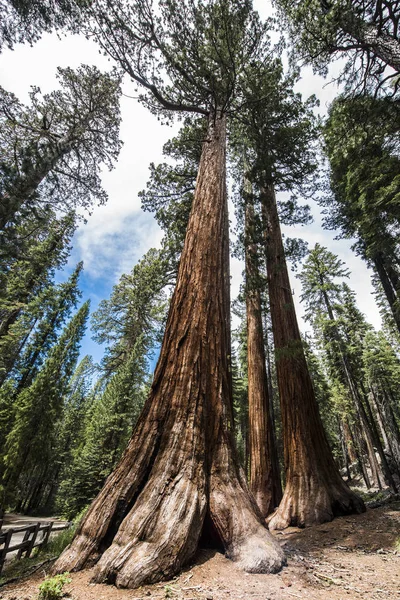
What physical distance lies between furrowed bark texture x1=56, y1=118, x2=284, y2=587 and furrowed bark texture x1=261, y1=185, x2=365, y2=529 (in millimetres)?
3151

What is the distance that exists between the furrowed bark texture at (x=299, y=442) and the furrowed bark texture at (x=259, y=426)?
105cm

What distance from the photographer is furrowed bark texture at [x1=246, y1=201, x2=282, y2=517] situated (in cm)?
701

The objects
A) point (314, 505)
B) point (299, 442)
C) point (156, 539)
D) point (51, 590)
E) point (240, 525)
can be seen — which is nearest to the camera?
point (51, 590)

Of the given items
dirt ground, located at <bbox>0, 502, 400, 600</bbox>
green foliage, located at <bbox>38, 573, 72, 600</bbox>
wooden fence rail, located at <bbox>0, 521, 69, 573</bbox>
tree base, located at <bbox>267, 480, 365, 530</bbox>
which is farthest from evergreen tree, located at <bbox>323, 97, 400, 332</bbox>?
wooden fence rail, located at <bbox>0, 521, 69, 573</bbox>

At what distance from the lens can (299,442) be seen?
5.55 metres

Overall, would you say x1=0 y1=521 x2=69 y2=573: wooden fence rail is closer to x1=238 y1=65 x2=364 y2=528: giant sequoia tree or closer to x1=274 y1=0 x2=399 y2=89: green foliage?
x1=238 y1=65 x2=364 y2=528: giant sequoia tree

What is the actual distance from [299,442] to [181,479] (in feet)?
13.5

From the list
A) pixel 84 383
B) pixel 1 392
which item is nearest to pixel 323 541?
pixel 1 392

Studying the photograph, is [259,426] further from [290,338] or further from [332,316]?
[332,316]

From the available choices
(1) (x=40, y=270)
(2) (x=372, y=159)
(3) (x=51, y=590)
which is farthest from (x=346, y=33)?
(1) (x=40, y=270)

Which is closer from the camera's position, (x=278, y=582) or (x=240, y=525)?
(x=278, y=582)

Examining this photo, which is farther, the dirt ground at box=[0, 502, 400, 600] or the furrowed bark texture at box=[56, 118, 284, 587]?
the furrowed bark texture at box=[56, 118, 284, 587]

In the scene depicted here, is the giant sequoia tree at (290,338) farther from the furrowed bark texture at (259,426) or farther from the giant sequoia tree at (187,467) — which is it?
the giant sequoia tree at (187,467)

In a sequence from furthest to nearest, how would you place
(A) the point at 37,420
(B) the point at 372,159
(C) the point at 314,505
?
(A) the point at 37,420 → (B) the point at 372,159 → (C) the point at 314,505
